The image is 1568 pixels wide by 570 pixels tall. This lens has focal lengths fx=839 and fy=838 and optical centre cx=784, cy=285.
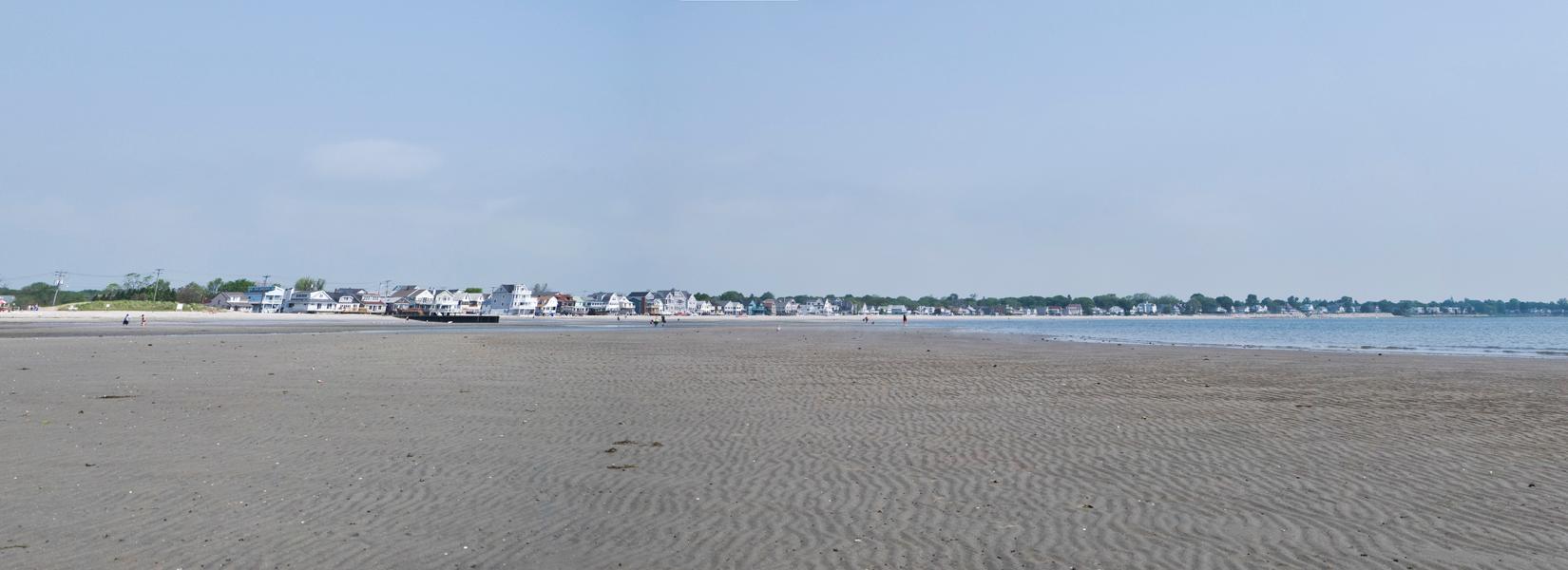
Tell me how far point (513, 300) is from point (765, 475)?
170563 mm

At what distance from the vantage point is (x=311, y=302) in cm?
15062

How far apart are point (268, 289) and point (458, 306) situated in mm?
35181

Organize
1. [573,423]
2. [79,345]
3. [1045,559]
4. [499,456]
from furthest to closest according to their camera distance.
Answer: [79,345] < [573,423] < [499,456] < [1045,559]

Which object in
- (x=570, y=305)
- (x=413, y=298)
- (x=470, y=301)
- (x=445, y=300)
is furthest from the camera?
(x=570, y=305)

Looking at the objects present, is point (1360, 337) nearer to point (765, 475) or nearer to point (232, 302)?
point (765, 475)

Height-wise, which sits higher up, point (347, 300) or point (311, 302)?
point (347, 300)

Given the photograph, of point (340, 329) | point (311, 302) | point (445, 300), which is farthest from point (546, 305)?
point (340, 329)

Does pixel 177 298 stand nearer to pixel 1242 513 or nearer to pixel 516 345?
pixel 516 345

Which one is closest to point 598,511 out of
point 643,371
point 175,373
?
point 643,371

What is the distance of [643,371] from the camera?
22.0m

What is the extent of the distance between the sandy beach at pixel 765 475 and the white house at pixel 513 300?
156 m

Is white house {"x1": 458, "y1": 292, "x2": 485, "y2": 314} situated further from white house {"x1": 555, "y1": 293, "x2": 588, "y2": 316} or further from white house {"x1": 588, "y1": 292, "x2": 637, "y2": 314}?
white house {"x1": 588, "y1": 292, "x2": 637, "y2": 314}

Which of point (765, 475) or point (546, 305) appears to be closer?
point (765, 475)

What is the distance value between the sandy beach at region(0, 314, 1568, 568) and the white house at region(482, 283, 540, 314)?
15616 cm
